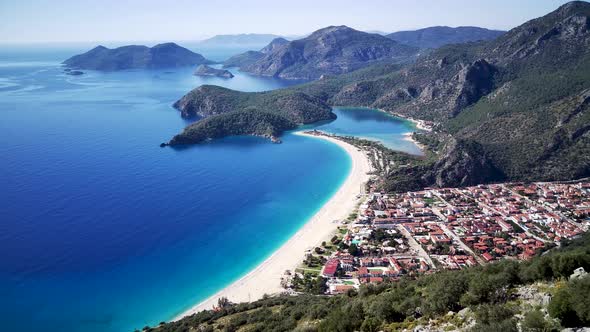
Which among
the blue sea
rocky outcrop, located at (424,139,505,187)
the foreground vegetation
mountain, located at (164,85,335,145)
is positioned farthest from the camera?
mountain, located at (164,85,335,145)

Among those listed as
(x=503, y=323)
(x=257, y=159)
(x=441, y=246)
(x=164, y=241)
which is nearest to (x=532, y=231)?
(x=441, y=246)

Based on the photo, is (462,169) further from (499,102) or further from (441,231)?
(499,102)

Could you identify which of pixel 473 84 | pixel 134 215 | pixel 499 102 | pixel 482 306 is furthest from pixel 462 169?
pixel 473 84

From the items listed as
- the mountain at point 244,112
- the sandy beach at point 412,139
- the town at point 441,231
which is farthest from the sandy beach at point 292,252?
the mountain at point 244,112

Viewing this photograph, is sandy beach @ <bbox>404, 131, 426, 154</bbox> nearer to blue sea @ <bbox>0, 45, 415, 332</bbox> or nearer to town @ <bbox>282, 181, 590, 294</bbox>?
blue sea @ <bbox>0, 45, 415, 332</bbox>

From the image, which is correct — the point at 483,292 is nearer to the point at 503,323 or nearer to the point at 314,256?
the point at 503,323

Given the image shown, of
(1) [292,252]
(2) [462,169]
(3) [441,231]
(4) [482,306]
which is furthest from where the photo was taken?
(2) [462,169]

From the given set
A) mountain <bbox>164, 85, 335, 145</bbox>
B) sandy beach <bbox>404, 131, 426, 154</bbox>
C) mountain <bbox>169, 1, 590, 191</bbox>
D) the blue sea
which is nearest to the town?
mountain <bbox>169, 1, 590, 191</bbox>
